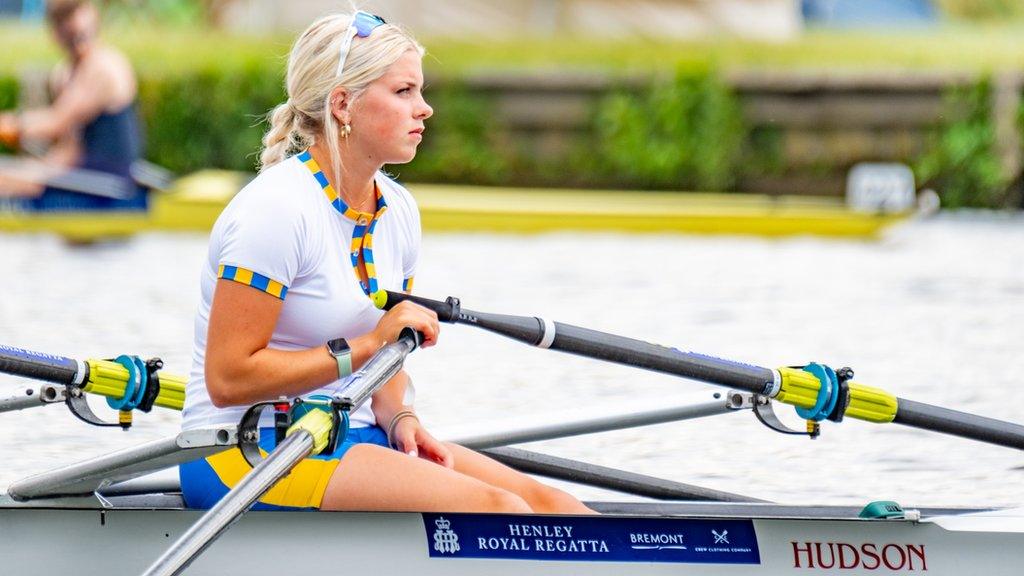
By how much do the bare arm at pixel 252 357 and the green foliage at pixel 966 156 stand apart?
13407mm

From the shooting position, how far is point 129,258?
12695 mm

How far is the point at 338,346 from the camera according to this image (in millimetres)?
3328

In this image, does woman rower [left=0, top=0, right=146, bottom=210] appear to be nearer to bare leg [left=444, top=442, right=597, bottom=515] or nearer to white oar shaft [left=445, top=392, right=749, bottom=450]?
white oar shaft [left=445, top=392, right=749, bottom=450]

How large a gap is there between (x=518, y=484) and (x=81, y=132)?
9.20 metres

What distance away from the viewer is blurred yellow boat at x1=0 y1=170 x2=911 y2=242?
42.2ft

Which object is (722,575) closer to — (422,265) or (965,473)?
(965,473)

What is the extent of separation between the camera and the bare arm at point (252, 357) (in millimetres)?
3199

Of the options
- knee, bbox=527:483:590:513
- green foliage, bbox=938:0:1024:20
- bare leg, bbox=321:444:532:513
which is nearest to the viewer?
bare leg, bbox=321:444:532:513

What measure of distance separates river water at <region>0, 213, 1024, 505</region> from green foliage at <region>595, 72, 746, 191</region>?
1939mm

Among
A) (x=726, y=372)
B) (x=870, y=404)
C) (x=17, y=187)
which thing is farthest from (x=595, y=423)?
(x=17, y=187)

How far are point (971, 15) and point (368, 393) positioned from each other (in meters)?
26.9

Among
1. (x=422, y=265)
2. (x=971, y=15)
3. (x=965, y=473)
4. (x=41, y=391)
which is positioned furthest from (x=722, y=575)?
(x=971, y=15)

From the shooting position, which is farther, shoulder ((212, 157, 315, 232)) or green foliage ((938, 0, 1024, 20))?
green foliage ((938, 0, 1024, 20))

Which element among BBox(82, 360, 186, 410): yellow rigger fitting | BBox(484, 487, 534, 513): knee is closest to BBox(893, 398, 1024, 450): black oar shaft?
BBox(484, 487, 534, 513): knee
